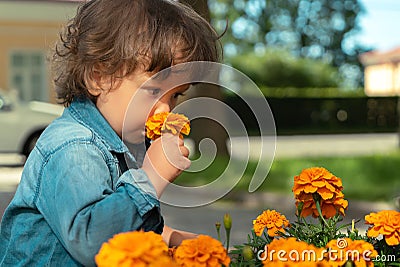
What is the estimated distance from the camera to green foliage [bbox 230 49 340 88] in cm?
3209

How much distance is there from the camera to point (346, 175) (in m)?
9.91

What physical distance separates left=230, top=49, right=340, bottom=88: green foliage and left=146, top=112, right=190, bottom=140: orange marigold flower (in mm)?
29880

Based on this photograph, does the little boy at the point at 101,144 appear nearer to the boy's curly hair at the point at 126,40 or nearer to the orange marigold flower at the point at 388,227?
the boy's curly hair at the point at 126,40

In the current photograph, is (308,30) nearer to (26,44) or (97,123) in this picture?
(26,44)

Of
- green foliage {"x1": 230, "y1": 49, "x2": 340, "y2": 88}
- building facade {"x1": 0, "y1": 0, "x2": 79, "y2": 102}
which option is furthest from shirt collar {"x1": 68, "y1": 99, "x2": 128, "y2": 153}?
green foliage {"x1": 230, "y1": 49, "x2": 340, "y2": 88}

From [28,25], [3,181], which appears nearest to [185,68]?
[3,181]

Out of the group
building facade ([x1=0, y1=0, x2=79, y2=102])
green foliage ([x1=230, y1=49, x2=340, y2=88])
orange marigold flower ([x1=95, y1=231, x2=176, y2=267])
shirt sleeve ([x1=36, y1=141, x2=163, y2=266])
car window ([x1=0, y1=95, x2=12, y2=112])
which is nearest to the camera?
orange marigold flower ([x1=95, y1=231, x2=176, y2=267])

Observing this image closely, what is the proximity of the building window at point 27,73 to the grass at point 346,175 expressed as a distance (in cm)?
942

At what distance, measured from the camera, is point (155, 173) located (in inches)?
58.9

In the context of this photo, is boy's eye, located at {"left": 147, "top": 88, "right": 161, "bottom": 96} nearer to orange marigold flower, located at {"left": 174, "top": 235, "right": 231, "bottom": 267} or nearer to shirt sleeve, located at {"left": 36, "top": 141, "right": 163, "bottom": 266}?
shirt sleeve, located at {"left": 36, "top": 141, "right": 163, "bottom": 266}

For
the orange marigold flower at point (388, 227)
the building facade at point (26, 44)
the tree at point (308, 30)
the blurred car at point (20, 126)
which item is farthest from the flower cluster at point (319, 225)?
the tree at point (308, 30)

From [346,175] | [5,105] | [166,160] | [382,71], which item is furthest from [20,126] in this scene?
[382,71]

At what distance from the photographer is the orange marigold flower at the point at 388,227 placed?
142 cm

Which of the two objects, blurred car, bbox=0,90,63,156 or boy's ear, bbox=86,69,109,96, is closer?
boy's ear, bbox=86,69,109,96
